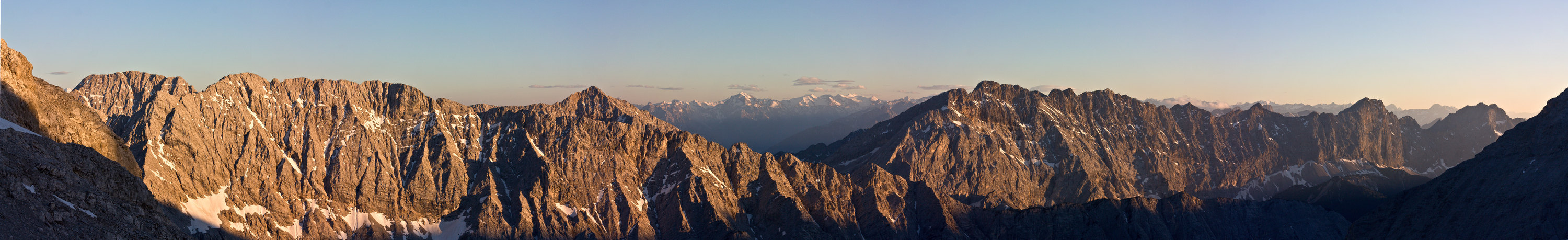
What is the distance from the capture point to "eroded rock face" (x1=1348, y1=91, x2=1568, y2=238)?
144 meters

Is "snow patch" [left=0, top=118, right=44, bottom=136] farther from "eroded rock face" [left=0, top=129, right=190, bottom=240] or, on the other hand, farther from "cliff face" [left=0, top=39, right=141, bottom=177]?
"cliff face" [left=0, top=39, right=141, bottom=177]

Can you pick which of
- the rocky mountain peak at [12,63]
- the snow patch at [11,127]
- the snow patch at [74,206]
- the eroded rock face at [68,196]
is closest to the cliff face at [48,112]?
the rocky mountain peak at [12,63]

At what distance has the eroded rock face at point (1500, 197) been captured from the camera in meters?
144

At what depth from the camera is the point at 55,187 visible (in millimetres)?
65438

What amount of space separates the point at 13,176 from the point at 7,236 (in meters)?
11.2

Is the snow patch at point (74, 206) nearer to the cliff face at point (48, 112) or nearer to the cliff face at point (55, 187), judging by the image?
the cliff face at point (55, 187)

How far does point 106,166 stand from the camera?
73875 millimetres

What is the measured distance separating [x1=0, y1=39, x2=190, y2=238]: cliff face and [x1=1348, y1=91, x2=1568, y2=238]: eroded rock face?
217927 millimetres

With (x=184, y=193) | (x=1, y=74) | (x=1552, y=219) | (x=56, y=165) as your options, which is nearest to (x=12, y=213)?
(x=56, y=165)

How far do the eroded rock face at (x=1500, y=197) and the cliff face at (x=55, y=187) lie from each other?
715 ft

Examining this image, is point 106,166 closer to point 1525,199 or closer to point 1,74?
point 1,74

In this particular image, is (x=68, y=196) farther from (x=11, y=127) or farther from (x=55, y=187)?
(x=11, y=127)

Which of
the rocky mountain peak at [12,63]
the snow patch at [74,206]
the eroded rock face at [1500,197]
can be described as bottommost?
the eroded rock face at [1500,197]

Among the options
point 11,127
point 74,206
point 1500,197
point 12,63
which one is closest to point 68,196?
point 74,206
